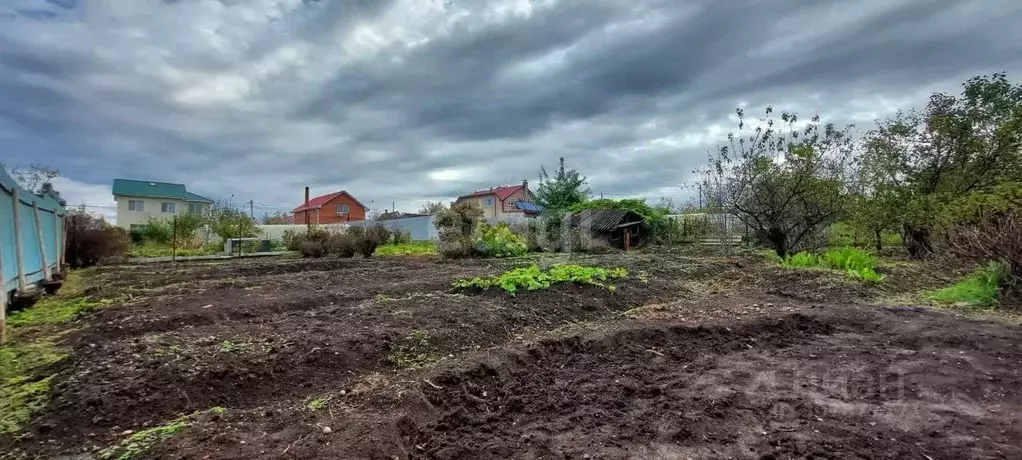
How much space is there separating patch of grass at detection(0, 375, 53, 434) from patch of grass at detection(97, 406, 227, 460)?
2.67ft

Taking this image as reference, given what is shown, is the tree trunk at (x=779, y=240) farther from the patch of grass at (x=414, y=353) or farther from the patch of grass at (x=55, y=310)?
the patch of grass at (x=55, y=310)

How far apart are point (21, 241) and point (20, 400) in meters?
4.69

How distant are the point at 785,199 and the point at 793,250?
1.60 metres

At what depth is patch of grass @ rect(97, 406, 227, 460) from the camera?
2.16 m

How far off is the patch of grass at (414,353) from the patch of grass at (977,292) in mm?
6581

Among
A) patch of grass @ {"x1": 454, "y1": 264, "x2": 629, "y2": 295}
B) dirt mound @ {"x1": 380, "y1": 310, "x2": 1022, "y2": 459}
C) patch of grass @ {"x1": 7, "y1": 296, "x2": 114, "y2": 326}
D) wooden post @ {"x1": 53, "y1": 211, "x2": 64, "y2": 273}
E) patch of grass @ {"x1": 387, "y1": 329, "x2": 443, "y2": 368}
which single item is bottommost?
dirt mound @ {"x1": 380, "y1": 310, "x2": 1022, "y2": 459}

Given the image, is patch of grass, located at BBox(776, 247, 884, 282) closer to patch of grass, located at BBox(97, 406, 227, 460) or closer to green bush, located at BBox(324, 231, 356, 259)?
patch of grass, located at BBox(97, 406, 227, 460)

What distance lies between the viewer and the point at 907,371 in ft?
10.4

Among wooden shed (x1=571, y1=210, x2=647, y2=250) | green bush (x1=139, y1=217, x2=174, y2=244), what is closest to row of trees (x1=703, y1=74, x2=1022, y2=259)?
wooden shed (x1=571, y1=210, x2=647, y2=250)

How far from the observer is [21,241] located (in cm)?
611

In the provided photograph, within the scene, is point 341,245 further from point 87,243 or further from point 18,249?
point 18,249

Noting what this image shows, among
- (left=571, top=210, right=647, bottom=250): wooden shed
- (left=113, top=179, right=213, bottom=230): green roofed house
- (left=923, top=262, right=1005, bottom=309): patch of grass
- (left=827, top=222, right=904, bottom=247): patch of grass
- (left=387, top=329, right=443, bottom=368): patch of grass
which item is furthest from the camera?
(left=113, top=179, right=213, bottom=230): green roofed house

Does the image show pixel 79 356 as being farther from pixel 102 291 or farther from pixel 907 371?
pixel 907 371

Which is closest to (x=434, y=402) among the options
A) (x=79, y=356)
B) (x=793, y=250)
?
(x=79, y=356)
